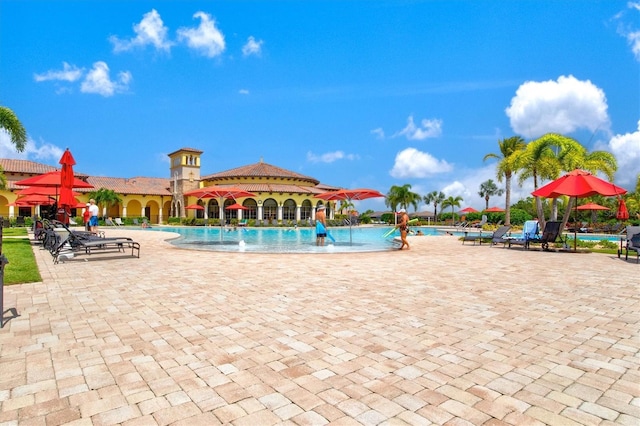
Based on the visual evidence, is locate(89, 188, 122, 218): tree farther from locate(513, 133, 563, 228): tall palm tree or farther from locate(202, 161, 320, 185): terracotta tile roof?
locate(513, 133, 563, 228): tall palm tree

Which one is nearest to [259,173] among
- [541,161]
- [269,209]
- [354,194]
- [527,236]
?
[269,209]

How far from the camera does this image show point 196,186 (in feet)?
160

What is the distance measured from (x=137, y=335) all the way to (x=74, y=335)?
655 mm

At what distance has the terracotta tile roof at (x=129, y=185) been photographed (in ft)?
154

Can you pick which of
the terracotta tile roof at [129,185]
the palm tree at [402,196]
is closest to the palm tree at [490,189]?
the palm tree at [402,196]

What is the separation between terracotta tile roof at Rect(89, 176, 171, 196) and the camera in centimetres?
4680

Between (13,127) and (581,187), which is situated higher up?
(13,127)

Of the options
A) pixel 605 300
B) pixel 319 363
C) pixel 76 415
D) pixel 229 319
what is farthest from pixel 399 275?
pixel 76 415

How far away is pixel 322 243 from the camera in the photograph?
1658 centimetres

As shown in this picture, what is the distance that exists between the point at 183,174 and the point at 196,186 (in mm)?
2126

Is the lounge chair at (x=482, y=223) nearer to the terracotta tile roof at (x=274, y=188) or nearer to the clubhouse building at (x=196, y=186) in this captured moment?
the clubhouse building at (x=196, y=186)

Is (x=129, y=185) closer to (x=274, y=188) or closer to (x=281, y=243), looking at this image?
(x=274, y=188)

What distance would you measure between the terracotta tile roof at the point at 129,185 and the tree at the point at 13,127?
32066 millimetres

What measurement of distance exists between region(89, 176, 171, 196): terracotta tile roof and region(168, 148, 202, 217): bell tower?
1.72m
